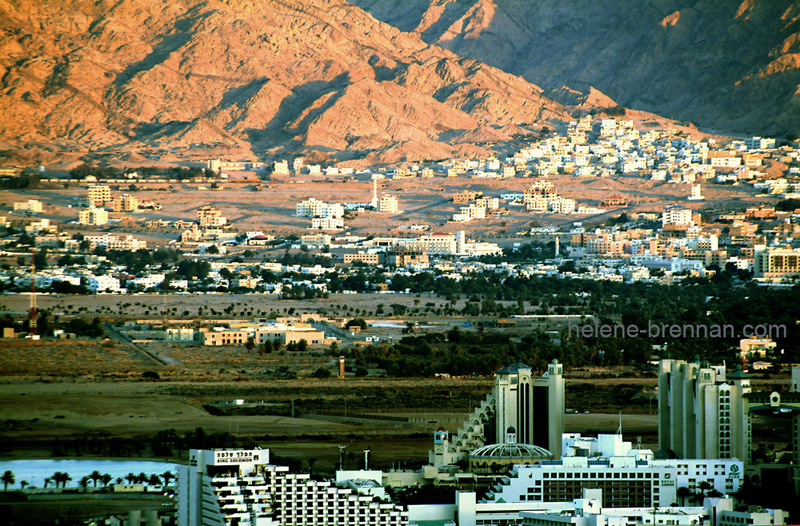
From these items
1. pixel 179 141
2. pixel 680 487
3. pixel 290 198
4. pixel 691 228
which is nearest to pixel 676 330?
pixel 680 487

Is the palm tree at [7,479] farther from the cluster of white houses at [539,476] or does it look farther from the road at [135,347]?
the road at [135,347]

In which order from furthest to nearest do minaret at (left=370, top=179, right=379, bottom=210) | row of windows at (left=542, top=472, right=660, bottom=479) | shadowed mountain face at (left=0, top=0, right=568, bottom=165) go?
shadowed mountain face at (left=0, top=0, right=568, bottom=165) → minaret at (left=370, top=179, right=379, bottom=210) → row of windows at (left=542, top=472, right=660, bottom=479)

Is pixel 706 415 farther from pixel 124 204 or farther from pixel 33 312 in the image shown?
pixel 124 204

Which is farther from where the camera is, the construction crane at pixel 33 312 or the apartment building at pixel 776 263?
the apartment building at pixel 776 263

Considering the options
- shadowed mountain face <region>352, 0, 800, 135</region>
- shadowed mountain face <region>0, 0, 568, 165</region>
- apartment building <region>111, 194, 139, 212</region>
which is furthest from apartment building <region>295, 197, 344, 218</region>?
shadowed mountain face <region>352, 0, 800, 135</region>

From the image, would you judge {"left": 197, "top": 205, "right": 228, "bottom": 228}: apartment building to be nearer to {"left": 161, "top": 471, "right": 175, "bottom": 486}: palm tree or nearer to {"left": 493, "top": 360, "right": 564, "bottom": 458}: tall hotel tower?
{"left": 161, "top": 471, "right": 175, "bottom": 486}: palm tree

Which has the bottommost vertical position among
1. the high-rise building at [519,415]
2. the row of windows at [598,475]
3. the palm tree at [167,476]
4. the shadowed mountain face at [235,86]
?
the palm tree at [167,476]

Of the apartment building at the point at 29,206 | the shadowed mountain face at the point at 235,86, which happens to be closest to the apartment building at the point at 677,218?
the shadowed mountain face at the point at 235,86
